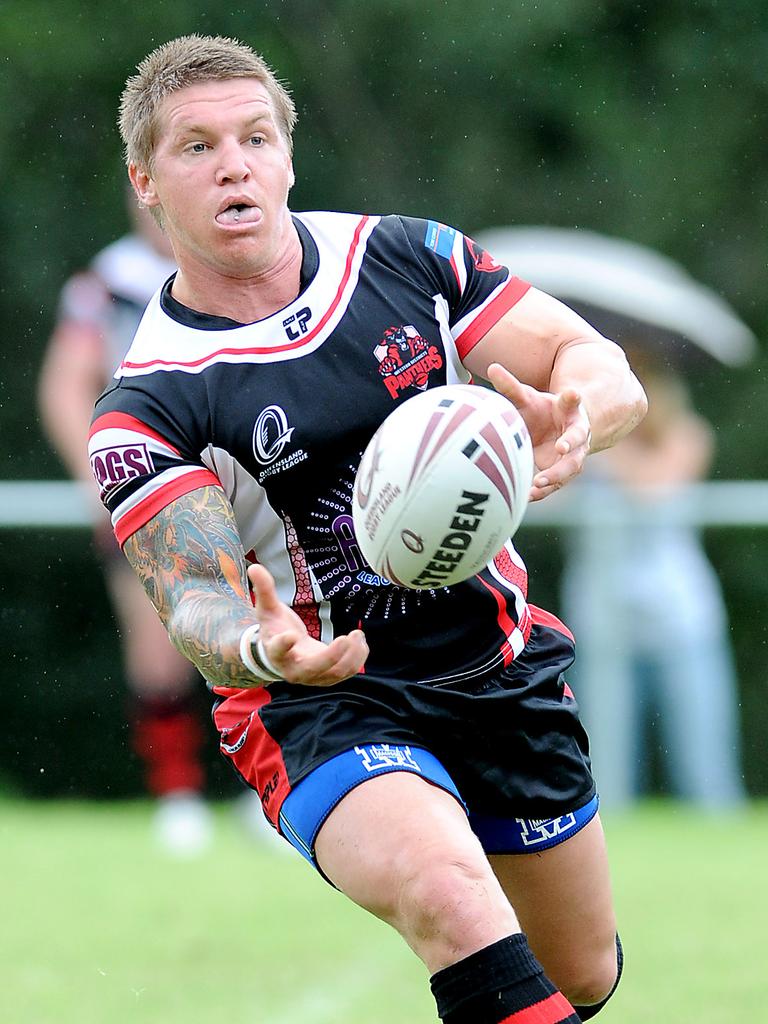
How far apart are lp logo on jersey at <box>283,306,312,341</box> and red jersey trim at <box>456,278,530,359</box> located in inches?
13.7

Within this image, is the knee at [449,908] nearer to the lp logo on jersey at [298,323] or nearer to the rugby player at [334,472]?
the rugby player at [334,472]

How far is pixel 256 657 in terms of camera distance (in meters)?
3.21

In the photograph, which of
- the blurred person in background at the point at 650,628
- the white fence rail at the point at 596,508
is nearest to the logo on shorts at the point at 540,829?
the blurred person in background at the point at 650,628

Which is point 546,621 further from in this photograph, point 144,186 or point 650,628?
point 650,628

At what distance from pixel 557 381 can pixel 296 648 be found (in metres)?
1.04

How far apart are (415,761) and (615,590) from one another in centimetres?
650

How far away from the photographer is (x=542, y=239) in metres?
12.7

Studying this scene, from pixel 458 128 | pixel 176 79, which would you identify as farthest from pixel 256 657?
pixel 458 128

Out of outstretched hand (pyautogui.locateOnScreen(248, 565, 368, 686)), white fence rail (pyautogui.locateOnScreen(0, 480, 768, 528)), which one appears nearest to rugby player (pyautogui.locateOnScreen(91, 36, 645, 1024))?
outstretched hand (pyautogui.locateOnScreen(248, 565, 368, 686))

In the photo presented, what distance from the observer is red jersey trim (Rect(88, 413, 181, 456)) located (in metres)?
3.67

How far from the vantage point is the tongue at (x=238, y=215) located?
3.79 metres

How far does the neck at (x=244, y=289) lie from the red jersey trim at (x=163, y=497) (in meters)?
0.38

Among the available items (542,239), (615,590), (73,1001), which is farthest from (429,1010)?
(542,239)

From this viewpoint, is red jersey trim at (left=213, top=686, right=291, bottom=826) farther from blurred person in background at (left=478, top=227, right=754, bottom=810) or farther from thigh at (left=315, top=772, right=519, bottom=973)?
blurred person in background at (left=478, top=227, right=754, bottom=810)
